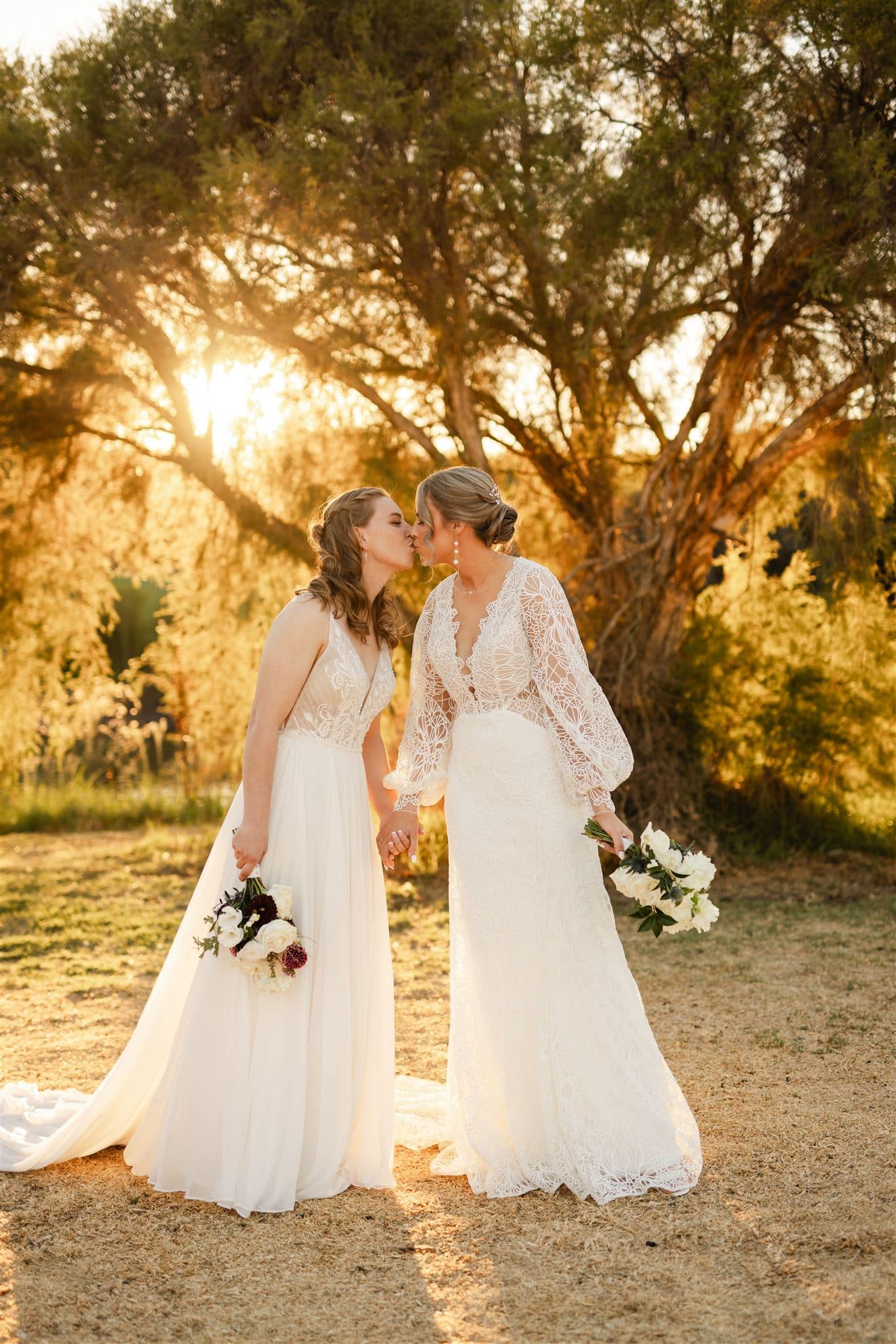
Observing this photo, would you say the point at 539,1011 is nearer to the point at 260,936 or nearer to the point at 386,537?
the point at 260,936

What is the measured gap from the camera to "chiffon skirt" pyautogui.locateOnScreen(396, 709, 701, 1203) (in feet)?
11.0

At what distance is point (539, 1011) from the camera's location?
3400 mm

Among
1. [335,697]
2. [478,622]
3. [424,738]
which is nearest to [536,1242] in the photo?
[424,738]

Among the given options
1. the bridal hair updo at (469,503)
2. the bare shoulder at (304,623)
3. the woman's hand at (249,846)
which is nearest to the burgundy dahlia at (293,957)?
the woman's hand at (249,846)

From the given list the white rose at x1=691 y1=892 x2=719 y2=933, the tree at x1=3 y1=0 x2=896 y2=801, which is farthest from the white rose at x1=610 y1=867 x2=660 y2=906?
the tree at x1=3 y1=0 x2=896 y2=801

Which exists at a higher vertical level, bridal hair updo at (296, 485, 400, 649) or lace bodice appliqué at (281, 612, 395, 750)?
bridal hair updo at (296, 485, 400, 649)

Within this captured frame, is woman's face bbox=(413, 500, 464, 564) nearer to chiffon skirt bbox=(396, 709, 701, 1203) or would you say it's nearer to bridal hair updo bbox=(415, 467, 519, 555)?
bridal hair updo bbox=(415, 467, 519, 555)

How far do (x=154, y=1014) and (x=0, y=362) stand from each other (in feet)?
21.0

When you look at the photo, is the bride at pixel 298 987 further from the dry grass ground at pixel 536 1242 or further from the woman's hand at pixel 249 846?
the dry grass ground at pixel 536 1242

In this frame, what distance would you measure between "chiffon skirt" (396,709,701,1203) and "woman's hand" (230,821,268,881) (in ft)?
1.80

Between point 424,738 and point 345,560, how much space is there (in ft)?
2.02

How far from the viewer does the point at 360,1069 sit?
3.47 metres

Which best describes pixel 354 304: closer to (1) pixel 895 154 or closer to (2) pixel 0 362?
(2) pixel 0 362

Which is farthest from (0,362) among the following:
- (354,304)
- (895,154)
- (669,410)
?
(895,154)
